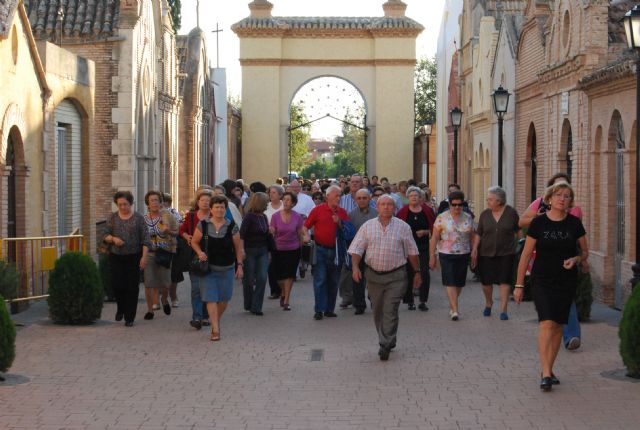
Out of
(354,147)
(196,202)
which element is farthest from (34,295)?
(354,147)

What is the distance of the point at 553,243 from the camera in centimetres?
1020

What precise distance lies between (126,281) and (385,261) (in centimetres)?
408

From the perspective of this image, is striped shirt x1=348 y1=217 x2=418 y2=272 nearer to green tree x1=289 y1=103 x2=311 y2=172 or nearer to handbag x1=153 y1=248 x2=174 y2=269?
handbag x1=153 y1=248 x2=174 y2=269

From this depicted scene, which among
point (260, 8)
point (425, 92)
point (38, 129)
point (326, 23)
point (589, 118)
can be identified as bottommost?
point (38, 129)

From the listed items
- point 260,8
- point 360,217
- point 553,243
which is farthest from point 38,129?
point 260,8

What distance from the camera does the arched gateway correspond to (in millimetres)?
45125

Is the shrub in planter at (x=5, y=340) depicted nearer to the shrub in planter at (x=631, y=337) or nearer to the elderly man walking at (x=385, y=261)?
the elderly man walking at (x=385, y=261)

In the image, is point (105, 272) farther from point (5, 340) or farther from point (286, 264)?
point (5, 340)

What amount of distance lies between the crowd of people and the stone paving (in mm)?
492

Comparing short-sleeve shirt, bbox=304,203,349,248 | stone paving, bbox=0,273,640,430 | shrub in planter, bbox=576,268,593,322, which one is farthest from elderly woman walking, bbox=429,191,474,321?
shrub in planter, bbox=576,268,593,322

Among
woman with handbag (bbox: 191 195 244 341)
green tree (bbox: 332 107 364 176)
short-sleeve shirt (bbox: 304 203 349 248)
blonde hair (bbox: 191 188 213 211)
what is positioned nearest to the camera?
woman with handbag (bbox: 191 195 244 341)

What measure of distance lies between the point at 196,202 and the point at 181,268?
1.70 m

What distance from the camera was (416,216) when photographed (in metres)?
16.6

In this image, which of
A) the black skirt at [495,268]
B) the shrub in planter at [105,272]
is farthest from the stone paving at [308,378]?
the shrub in planter at [105,272]
